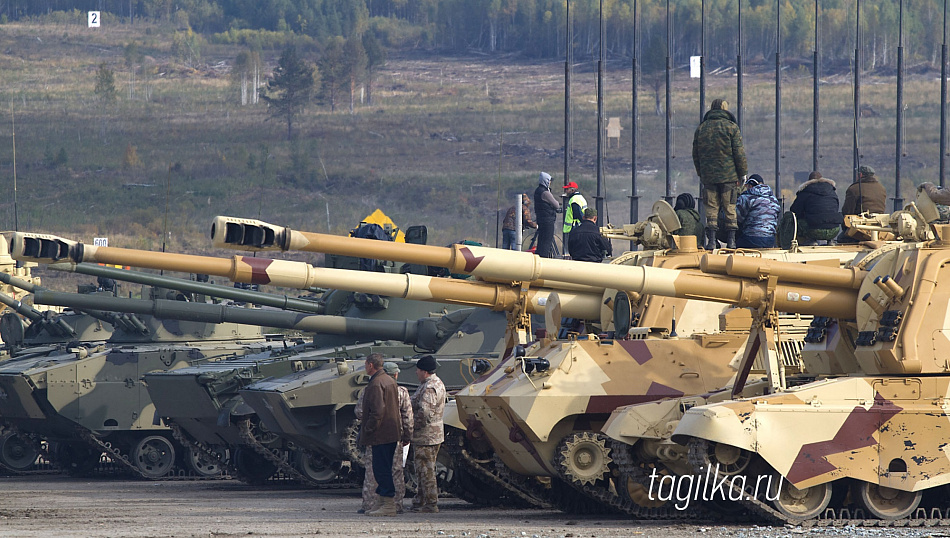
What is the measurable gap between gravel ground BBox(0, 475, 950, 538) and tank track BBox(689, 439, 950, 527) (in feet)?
0.40

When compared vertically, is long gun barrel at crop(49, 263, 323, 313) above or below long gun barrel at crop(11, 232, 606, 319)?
below

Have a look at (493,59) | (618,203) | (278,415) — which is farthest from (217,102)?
(278,415)

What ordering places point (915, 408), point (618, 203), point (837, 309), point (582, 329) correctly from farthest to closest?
point (618, 203) → point (582, 329) → point (837, 309) → point (915, 408)

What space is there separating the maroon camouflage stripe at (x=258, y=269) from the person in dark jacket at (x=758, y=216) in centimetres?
735

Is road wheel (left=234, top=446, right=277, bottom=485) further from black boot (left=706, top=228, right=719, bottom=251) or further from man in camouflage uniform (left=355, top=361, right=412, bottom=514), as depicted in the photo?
man in camouflage uniform (left=355, top=361, right=412, bottom=514)

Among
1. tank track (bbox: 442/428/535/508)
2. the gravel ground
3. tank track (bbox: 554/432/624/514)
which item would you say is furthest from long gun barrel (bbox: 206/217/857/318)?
tank track (bbox: 442/428/535/508)

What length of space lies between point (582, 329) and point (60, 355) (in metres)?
10.3

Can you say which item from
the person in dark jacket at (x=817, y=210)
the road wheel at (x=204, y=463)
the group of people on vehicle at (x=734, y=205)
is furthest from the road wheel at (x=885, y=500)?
the road wheel at (x=204, y=463)

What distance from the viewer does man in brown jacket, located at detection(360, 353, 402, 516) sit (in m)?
13.9

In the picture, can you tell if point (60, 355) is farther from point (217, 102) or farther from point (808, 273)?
point (217, 102)

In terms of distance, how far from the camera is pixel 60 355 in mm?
23562

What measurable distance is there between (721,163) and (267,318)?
6326 mm

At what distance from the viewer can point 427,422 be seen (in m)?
14.1

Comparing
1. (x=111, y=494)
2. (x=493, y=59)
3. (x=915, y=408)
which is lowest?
(x=111, y=494)
